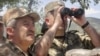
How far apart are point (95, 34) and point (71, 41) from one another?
268 mm

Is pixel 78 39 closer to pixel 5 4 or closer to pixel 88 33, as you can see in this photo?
pixel 88 33

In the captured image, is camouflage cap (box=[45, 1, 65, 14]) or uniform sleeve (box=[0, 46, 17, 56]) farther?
camouflage cap (box=[45, 1, 65, 14])

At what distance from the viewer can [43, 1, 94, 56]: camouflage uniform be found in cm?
367

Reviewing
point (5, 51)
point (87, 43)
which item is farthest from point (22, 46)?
point (87, 43)

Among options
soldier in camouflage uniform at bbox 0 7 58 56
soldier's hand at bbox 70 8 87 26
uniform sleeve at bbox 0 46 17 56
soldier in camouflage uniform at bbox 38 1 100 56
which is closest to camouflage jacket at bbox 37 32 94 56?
soldier in camouflage uniform at bbox 38 1 100 56

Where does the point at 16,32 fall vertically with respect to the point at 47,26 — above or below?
above

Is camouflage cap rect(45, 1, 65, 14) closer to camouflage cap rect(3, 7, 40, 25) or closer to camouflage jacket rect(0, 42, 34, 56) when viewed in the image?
camouflage cap rect(3, 7, 40, 25)

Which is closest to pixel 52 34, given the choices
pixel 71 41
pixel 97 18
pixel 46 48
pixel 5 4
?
pixel 46 48

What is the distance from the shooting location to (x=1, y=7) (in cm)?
1386

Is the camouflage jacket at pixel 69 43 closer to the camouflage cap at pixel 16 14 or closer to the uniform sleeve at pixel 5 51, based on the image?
the camouflage cap at pixel 16 14

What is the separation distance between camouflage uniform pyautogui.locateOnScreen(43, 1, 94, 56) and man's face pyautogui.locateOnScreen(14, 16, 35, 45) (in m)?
0.67

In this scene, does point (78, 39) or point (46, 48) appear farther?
point (78, 39)

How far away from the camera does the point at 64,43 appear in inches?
148

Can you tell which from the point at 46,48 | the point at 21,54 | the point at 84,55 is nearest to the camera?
the point at 84,55
